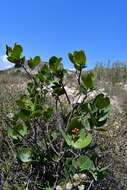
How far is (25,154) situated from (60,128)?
43 centimetres

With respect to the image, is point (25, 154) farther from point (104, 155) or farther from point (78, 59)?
point (104, 155)

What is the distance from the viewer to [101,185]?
5.89m

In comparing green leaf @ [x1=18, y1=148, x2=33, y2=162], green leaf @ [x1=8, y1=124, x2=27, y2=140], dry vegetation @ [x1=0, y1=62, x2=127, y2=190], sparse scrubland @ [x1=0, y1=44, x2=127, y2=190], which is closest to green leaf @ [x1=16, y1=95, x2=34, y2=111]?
sparse scrubland @ [x1=0, y1=44, x2=127, y2=190]

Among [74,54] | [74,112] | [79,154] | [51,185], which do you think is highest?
[74,54]

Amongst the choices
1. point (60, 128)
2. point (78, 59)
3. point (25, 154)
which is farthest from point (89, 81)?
point (25, 154)

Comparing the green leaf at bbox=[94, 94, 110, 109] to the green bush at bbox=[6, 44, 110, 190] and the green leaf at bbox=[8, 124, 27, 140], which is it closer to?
the green bush at bbox=[6, 44, 110, 190]

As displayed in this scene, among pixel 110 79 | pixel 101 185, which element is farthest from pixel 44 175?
pixel 110 79

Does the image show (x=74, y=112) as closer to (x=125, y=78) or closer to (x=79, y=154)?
(x=79, y=154)

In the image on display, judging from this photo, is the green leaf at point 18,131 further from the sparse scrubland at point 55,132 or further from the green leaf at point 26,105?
the green leaf at point 26,105

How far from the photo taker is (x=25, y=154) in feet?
14.1

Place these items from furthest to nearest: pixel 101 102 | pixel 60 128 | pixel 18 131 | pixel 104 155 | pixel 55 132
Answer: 1. pixel 104 155
2. pixel 55 132
3. pixel 18 131
4. pixel 60 128
5. pixel 101 102

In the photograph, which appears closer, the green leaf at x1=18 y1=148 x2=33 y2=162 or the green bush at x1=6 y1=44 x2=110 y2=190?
the green bush at x1=6 y1=44 x2=110 y2=190

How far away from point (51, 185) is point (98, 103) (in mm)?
935

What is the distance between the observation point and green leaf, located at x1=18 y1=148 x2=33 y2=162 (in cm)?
429
